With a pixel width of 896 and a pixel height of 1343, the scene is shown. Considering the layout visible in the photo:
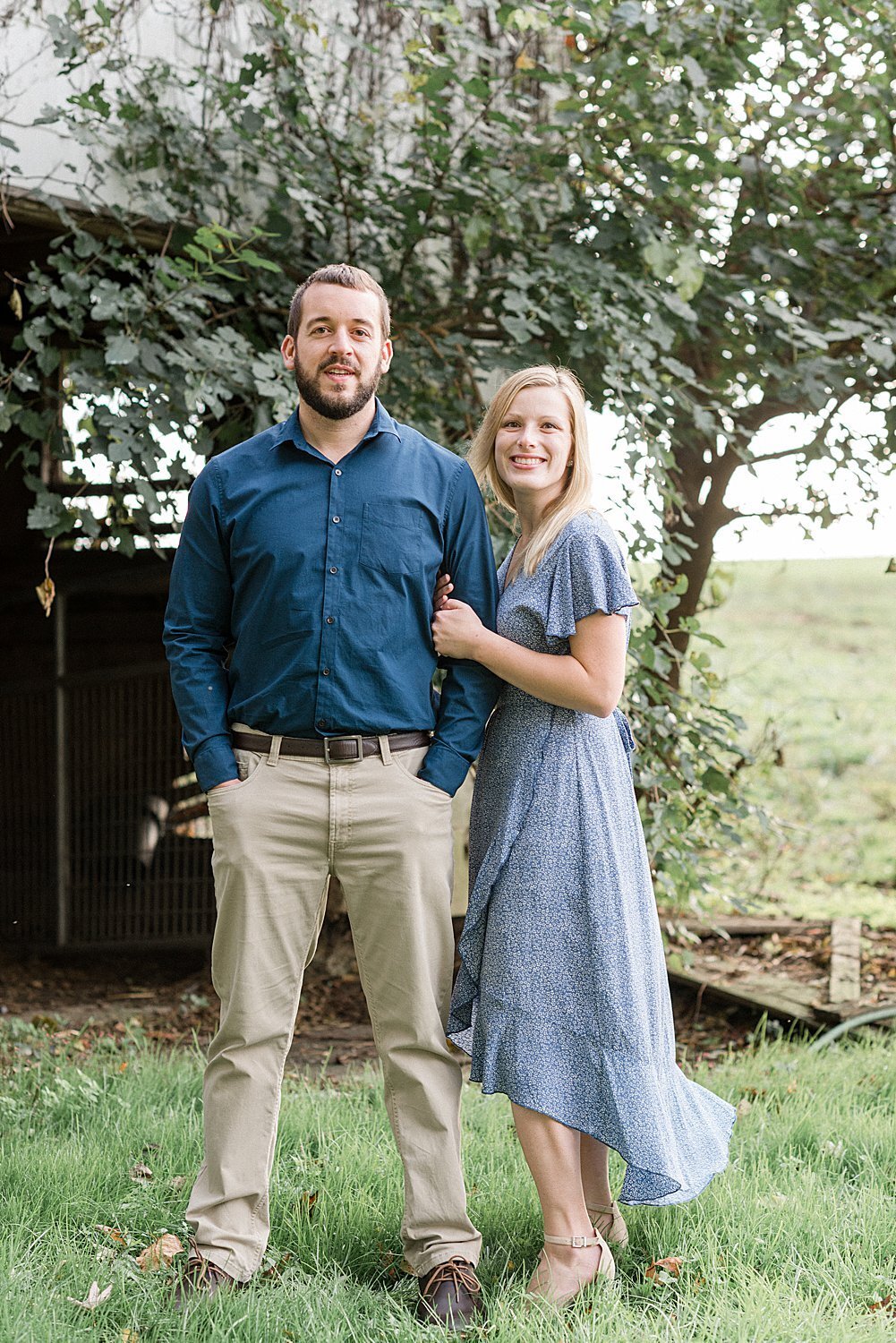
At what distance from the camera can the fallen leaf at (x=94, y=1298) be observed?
7.98 ft

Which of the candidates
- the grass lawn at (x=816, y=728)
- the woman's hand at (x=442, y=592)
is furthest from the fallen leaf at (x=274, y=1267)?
the grass lawn at (x=816, y=728)

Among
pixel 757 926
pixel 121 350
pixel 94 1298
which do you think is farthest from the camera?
pixel 757 926

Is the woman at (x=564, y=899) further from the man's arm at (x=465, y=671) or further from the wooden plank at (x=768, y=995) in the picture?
the wooden plank at (x=768, y=995)

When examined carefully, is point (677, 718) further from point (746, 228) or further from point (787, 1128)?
point (746, 228)

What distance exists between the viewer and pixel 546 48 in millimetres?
5434

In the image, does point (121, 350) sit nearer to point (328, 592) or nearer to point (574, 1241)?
point (328, 592)

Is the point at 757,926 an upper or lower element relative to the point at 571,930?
lower

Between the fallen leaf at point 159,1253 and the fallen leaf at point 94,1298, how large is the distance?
13 cm

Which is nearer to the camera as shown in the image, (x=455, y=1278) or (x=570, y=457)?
(x=455, y=1278)

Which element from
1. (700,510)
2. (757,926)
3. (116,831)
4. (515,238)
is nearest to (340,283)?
(515,238)

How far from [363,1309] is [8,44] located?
3.90 m

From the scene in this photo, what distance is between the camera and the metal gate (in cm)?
607

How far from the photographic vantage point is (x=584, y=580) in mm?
2533

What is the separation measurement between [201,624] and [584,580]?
82 cm
